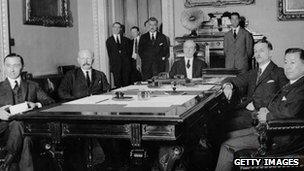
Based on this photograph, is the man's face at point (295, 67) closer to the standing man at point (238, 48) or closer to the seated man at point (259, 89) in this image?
the seated man at point (259, 89)

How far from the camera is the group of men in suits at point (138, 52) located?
8664 mm

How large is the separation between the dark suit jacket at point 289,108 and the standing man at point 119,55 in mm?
5641

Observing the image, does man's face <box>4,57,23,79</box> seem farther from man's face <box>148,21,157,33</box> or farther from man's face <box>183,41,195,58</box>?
man's face <box>148,21,157,33</box>

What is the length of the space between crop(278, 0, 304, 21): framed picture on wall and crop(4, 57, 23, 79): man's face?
21.4 feet

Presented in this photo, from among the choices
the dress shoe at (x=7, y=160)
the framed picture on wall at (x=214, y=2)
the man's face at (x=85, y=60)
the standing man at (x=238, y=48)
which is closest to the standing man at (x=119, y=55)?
the framed picture on wall at (x=214, y=2)

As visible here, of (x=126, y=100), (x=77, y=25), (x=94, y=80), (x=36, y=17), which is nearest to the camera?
(x=126, y=100)

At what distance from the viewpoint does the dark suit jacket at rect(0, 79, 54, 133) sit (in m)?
4.19

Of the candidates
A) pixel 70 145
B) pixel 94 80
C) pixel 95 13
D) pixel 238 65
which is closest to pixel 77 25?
pixel 95 13

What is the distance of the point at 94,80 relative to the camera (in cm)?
Result: 536

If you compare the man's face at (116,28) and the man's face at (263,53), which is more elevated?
the man's face at (116,28)

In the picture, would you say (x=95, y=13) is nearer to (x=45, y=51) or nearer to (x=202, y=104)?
(x=45, y=51)

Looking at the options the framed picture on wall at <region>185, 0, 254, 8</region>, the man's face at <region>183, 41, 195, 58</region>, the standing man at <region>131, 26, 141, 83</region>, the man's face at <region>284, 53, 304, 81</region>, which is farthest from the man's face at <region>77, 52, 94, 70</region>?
the framed picture on wall at <region>185, 0, 254, 8</region>

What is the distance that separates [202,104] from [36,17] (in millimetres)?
5123

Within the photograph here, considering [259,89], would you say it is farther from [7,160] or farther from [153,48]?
[153,48]
